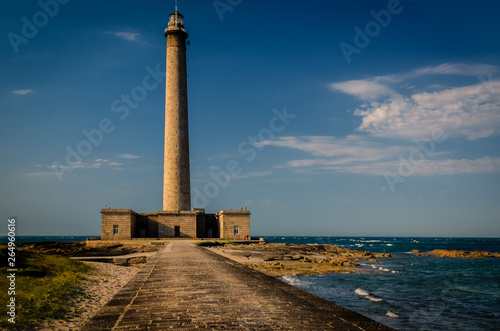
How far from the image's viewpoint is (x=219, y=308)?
8.38 meters

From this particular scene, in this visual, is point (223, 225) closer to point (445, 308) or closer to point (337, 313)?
point (445, 308)

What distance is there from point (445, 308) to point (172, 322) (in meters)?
11.7

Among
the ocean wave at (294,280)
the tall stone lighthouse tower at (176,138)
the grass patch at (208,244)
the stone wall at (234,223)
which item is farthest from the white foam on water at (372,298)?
the tall stone lighthouse tower at (176,138)

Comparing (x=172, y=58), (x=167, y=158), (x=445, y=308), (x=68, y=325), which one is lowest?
(x=445, y=308)

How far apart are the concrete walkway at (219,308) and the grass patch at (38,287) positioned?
1281 millimetres

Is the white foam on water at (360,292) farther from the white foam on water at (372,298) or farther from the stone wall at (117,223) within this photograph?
the stone wall at (117,223)

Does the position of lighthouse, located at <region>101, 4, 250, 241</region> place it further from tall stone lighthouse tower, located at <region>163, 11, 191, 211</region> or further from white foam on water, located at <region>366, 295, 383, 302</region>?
white foam on water, located at <region>366, 295, 383, 302</region>

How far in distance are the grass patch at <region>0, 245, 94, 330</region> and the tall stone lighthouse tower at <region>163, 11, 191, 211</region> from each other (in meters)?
31.9

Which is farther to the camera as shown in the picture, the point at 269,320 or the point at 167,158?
the point at 167,158

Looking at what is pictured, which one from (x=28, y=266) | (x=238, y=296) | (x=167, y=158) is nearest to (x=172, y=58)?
(x=167, y=158)

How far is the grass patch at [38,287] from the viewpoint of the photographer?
25.4ft

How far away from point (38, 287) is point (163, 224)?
3676 centimetres

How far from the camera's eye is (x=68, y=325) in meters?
7.70

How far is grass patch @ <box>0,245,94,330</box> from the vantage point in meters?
7.75
